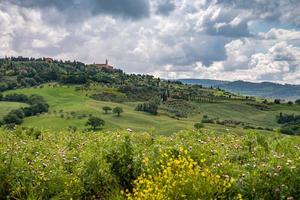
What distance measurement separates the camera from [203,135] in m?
12.5

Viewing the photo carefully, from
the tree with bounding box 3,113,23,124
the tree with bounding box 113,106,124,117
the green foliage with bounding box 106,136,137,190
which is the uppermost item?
the green foliage with bounding box 106,136,137,190

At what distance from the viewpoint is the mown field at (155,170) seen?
728 centimetres

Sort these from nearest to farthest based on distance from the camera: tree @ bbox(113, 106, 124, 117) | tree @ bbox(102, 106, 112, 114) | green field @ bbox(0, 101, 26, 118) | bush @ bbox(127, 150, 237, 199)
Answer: bush @ bbox(127, 150, 237, 199)
green field @ bbox(0, 101, 26, 118)
tree @ bbox(113, 106, 124, 117)
tree @ bbox(102, 106, 112, 114)

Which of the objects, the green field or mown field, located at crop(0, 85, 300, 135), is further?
the green field

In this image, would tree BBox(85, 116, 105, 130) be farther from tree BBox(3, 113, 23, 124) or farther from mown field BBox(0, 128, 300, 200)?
mown field BBox(0, 128, 300, 200)

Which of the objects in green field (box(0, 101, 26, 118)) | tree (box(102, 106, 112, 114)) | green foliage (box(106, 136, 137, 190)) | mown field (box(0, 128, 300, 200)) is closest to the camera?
mown field (box(0, 128, 300, 200))

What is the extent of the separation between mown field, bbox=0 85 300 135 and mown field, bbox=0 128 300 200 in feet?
275

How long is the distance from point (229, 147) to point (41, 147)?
4.81m

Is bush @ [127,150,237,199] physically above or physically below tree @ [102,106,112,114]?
above

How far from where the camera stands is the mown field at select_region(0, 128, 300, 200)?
728 centimetres

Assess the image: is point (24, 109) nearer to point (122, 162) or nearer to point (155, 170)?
point (122, 162)

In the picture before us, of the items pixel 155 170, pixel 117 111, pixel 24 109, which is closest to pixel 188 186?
pixel 155 170

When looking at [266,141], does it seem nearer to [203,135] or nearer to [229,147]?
[229,147]

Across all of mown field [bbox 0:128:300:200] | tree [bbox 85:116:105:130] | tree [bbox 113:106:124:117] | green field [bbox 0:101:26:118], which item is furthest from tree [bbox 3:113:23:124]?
mown field [bbox 0:128:300:200]
